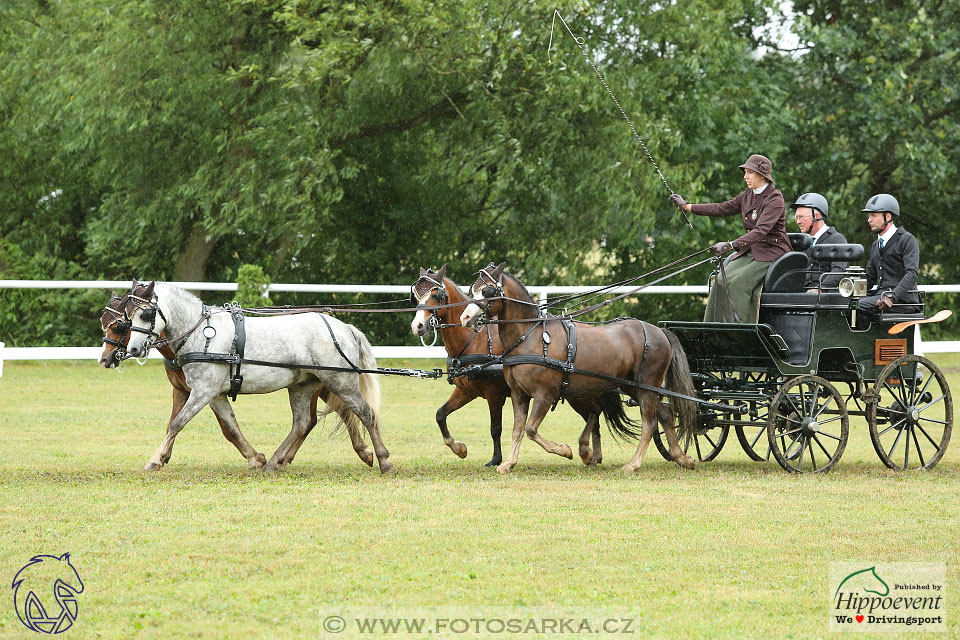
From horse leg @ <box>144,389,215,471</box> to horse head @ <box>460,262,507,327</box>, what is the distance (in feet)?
6.80

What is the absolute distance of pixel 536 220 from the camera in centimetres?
2056

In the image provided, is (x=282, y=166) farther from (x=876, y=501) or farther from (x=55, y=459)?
(x=876, y=501)

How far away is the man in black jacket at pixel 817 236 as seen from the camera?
10.2m

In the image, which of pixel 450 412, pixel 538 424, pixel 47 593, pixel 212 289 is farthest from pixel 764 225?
pixel 212 289

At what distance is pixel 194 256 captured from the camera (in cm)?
1972

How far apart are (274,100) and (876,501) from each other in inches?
489

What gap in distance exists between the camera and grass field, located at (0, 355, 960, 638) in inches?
217

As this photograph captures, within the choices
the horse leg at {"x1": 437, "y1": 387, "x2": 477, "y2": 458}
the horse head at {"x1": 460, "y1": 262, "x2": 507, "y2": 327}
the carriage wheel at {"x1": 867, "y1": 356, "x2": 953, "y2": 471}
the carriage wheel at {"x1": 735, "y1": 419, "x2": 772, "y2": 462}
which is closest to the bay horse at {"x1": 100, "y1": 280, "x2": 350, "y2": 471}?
the horse leg at {"x1": 437, "y1": 387, "x2": 477, "y2": 458}

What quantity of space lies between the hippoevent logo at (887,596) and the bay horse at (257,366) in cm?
442

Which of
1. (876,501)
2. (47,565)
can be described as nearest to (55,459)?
(47,565)

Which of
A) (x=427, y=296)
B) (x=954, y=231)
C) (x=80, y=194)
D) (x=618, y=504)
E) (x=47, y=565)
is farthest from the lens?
(x=954, y=231)

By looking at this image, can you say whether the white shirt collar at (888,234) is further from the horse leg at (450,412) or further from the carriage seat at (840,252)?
the horse leg at (450,412)

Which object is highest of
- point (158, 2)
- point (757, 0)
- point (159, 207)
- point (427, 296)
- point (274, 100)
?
point (757, 0)

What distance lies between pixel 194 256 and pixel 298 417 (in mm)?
10361
